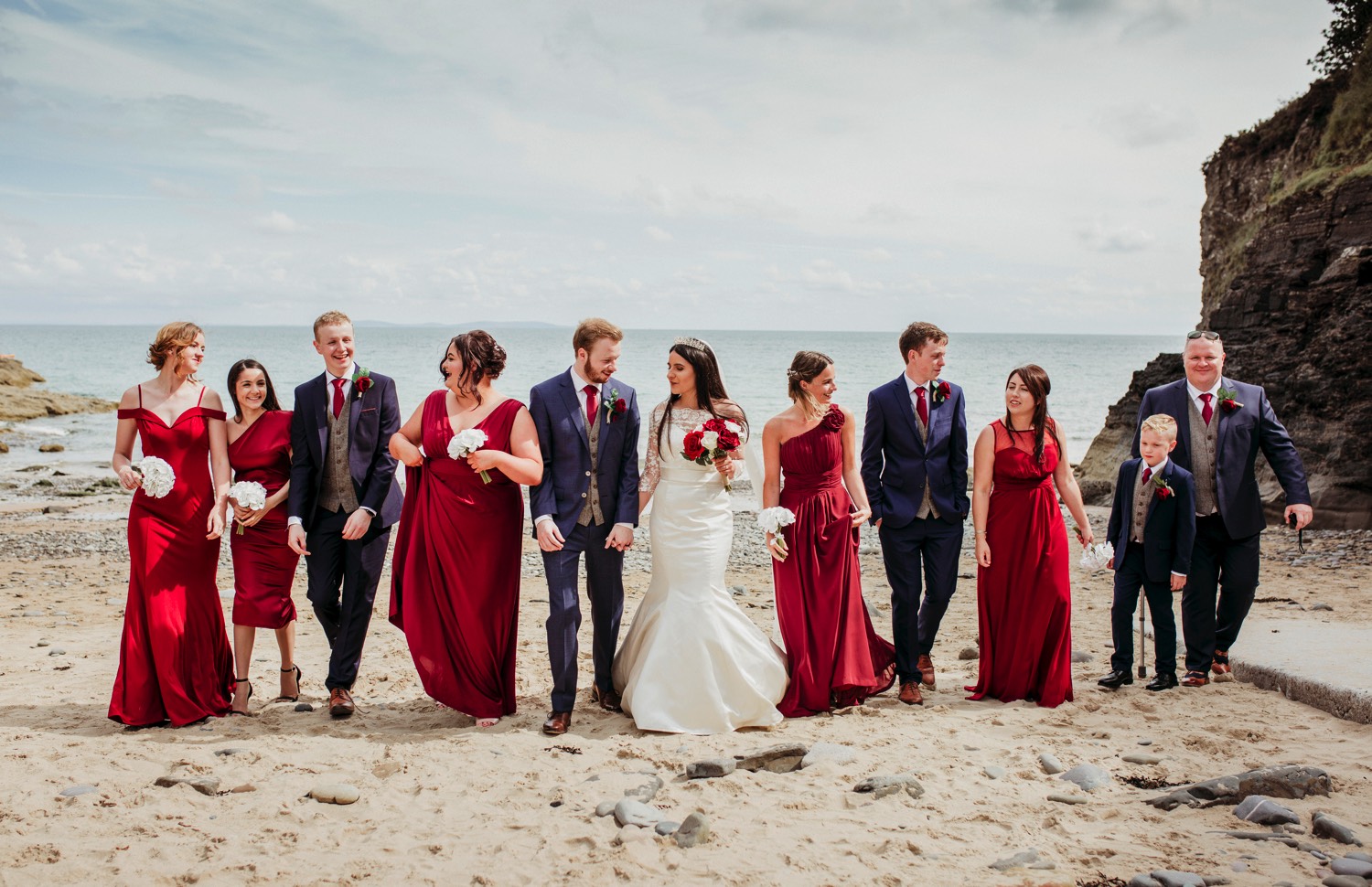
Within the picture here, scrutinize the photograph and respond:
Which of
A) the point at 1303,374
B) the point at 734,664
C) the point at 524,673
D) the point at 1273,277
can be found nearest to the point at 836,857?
the point at 734,664

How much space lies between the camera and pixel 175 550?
241 inches

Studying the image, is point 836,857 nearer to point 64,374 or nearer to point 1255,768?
point 1255,768

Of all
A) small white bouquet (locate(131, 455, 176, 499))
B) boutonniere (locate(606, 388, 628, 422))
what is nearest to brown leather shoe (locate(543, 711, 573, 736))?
boutonniere (locate(606, 388, 628, 422))

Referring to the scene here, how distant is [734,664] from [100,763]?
11.5 feet

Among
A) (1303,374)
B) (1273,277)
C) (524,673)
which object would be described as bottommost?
(524,673)

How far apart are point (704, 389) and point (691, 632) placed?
149 centimetres

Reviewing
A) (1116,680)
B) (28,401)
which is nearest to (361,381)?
(1116,680)

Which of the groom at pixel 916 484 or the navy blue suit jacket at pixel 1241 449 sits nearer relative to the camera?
the groom at pixel 916 484

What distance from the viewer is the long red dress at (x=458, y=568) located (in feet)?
19.9

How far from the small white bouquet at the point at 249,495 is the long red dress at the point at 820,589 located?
3.21m

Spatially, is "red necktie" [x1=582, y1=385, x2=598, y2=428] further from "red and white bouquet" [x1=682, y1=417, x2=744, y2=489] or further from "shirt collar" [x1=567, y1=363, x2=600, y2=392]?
"red and white bouquet" [x1=682, y1=417, x2=744, y2=489]

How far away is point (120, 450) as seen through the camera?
242 inches

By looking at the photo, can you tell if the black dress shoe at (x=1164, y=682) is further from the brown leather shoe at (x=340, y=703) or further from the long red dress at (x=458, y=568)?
the brown leather shoe at (x=340, y=703)

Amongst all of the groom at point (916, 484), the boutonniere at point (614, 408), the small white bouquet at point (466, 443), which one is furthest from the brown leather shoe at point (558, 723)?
the groom at point (916, 484)
